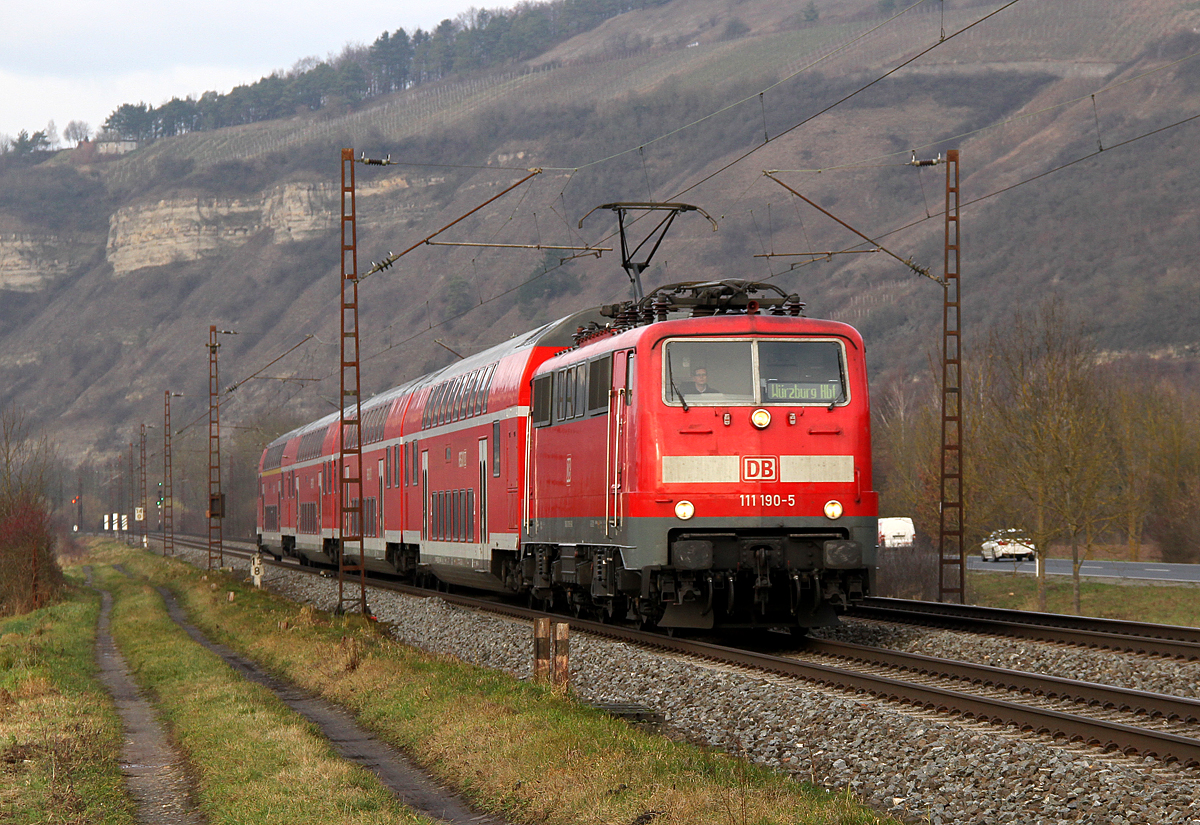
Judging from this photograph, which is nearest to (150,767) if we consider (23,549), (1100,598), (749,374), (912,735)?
(912,735)

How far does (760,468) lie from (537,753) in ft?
22.1

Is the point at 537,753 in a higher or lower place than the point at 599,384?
lower

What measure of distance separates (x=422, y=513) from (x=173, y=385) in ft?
530

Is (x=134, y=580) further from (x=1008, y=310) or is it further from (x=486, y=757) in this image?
(x=1008, y=310)

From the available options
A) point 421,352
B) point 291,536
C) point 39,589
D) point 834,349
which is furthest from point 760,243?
point 834,349

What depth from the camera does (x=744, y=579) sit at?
17.1m

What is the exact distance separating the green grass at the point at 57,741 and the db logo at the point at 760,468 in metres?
7.80

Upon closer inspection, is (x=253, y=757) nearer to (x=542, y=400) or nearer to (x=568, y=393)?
(x=568, y=393)

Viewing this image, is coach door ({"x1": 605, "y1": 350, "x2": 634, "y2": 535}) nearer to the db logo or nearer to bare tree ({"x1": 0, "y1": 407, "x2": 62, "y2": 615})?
the db logo

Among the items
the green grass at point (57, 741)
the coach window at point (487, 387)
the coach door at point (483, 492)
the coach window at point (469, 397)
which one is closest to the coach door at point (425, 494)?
the coach window at point (469, 397)

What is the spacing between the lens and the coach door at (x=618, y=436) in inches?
677

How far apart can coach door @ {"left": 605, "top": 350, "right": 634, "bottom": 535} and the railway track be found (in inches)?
74.3

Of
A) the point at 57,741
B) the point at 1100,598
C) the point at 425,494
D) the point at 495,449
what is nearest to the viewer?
the point at 57,741

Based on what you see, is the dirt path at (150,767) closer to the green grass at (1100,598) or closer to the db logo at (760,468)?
the db logo at (760,468)
